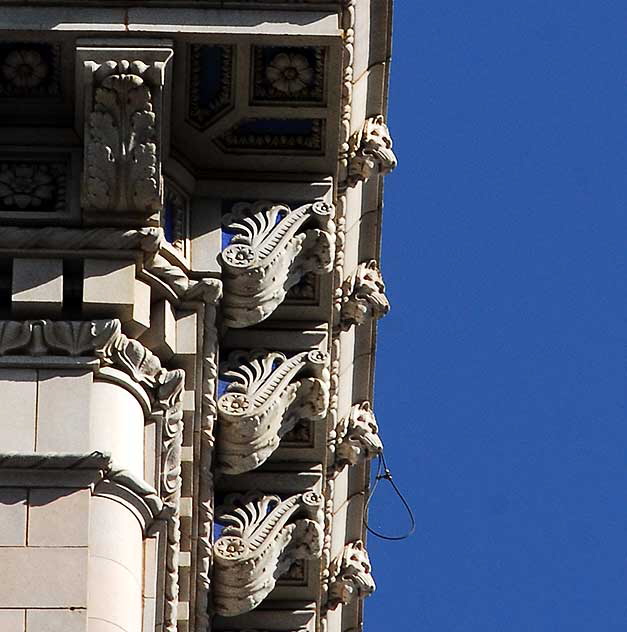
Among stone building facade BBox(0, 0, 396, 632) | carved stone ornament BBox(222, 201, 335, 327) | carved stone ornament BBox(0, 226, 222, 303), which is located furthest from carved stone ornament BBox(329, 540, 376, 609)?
carved stone ornament BBox(0, 226, 222, 303)

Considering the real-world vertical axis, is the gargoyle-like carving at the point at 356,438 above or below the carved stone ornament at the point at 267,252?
below

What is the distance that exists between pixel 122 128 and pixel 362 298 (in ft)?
11.7

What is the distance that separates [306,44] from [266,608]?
16.2 ft

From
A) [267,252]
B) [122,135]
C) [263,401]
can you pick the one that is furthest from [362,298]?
[122,135]

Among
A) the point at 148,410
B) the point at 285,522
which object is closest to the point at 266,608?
the point at 285,522

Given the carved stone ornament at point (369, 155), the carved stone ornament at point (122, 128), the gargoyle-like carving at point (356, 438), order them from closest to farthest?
the carved stone ornament at point (122, 128) < the carved stone ornament at point (369, 155) < the gargoyle-like carving at point (356, 438)

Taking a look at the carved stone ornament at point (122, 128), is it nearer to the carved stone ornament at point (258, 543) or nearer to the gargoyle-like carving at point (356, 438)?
the carved stone ornament at point (258, 543)

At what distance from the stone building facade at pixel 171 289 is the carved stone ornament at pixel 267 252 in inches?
0.7

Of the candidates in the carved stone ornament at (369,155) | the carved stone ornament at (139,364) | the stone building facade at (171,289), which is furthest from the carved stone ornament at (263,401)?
the carved stone ornament at (369,155)

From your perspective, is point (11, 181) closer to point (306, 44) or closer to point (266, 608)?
point (306, 44)

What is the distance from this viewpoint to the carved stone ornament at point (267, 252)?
29.6m

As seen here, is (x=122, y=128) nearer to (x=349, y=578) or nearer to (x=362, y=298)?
(x=362, y=298)

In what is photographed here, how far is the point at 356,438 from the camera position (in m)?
32.3

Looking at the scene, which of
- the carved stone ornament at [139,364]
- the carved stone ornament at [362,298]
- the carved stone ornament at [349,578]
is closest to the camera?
the carved stone ornament at [139,364]
